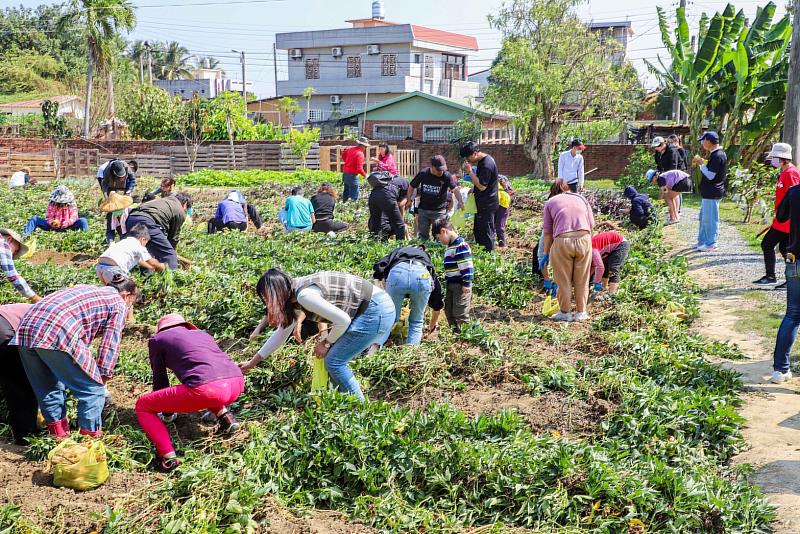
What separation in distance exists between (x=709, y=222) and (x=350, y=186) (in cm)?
875

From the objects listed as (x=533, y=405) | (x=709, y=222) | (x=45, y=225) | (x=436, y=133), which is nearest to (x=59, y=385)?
(x=533, y=405)

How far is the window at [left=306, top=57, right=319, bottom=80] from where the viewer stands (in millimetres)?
53594

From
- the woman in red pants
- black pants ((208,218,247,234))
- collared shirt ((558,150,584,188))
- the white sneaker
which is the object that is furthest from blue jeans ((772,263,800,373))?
black pants ((208,218,247,234))

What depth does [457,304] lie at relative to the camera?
26.6 feet

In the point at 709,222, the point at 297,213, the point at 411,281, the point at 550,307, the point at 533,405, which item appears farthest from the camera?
the point at 297,213

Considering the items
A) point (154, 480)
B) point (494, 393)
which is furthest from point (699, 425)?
point (154, 480)

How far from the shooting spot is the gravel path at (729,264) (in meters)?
10.1

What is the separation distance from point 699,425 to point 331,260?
5744 mm

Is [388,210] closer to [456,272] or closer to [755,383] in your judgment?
[456,272]

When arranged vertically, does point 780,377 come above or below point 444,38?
below

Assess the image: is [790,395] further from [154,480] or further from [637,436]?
[154,480]

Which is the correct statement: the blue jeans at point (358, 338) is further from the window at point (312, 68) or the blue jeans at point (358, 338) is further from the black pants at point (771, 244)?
the window at point (312, 68)

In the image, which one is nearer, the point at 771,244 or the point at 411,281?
the point at 411,281

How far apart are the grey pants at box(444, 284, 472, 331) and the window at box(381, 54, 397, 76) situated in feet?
149
